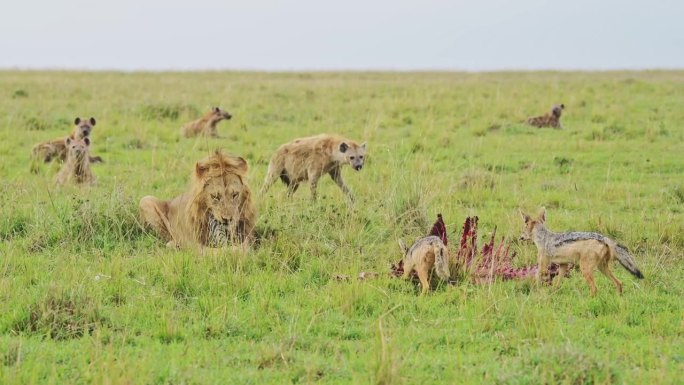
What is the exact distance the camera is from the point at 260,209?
8.79 metres

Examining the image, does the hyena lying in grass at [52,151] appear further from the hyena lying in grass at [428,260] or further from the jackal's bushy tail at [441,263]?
the jackal's bushy tail at [441,263]

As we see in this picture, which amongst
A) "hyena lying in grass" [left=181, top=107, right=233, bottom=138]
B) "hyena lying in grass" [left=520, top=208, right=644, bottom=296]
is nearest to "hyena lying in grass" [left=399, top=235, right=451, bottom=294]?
"hyena lying in grass" [left=520, top=208, right=644, bottom=296]

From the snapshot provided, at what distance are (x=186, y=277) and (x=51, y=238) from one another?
1941mm

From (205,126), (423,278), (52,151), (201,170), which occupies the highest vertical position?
(201,170)

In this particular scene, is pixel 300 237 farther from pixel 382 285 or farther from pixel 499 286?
pixel 499 286

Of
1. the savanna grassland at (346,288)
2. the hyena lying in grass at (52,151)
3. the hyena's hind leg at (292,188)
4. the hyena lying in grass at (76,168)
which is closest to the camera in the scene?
the savanna grassland at (346,288)

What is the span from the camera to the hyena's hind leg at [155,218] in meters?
8.23

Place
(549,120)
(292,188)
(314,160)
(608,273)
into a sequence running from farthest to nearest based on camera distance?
1. (549,120)
2. (314,160)
3. (292,188)
4. (608,273)

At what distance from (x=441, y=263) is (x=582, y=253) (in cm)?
97

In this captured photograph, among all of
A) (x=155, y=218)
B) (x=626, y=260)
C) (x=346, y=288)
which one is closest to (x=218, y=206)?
(x=155, y=218)

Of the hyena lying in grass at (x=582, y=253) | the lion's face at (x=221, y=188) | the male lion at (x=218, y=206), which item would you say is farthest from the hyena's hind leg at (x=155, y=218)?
the hyena lying in grass at (x=582, y=253)

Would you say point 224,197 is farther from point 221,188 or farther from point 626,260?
point 626,260

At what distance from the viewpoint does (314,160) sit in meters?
11.4

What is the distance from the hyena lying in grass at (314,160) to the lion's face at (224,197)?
3.63 metres
